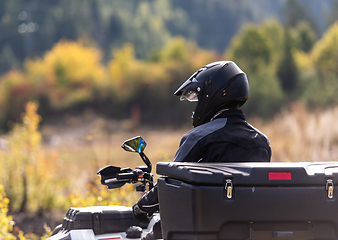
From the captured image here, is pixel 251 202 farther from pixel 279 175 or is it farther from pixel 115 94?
pixel 115 94

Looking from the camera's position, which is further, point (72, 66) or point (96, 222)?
point (72, 66)

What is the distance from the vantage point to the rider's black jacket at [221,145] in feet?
8.84

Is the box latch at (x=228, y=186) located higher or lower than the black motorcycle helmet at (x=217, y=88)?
lower

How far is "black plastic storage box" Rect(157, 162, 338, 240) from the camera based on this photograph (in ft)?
7.39

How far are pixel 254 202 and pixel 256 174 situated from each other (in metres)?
0.14

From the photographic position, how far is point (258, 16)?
119 metres

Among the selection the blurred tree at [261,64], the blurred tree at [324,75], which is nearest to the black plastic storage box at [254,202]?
the blurred tree at [324,75]

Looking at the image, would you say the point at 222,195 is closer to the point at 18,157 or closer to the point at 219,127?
the point at 219,127

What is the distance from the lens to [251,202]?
2.28m

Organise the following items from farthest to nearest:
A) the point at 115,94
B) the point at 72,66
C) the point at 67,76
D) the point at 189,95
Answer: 1. the point at 72,66
2. the point at 67,76
3. the point at 115,94
4. the point at 189,95

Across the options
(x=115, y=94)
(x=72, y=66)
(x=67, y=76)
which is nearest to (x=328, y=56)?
(x=115, y=94)

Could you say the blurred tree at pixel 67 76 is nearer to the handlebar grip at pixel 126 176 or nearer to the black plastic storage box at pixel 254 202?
the handlebar grip at pixel 126 176

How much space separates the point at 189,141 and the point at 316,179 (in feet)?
2.45

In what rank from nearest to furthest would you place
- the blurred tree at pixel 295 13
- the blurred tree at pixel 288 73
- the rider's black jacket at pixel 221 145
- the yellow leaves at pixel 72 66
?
the rider's black jacket at pixel 221 145, the blurred tree at pixel 288 73, the yellow leaves at pixel 72 66, the blurred tree at pixel 295 13
